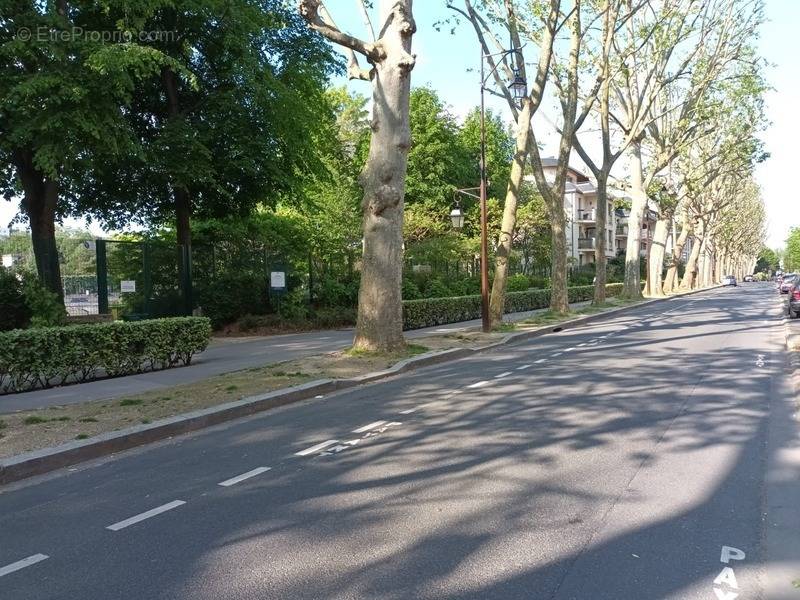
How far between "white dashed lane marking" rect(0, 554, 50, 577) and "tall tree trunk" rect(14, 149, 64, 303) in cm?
1406

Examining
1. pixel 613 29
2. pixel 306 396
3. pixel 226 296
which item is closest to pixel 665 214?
pixel 613 29

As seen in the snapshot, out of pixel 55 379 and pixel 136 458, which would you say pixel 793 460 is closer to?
pixel 136 458

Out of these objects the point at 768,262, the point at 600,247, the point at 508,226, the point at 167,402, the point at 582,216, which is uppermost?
the point at 582,216

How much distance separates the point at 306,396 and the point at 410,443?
348 cm

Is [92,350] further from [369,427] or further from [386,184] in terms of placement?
[386,184]

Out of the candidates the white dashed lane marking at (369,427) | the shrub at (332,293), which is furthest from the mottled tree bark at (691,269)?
the white dashed lane marking at (369,427)

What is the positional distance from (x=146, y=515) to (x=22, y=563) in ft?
2.98

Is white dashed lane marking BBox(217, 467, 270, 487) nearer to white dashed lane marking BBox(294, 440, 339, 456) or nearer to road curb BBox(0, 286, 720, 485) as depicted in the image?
white dashed lane marking BBox(294, 440, 339, 456)

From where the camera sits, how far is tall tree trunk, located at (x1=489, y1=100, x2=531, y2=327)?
1981cm

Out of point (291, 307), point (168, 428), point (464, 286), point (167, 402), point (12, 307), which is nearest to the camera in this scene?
point (168, 428)

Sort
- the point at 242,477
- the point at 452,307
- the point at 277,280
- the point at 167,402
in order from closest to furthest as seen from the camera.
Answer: the point at 242,477, the point at 167,402, the point at 277,280, the point at 452,307

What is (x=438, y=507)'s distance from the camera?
4.85 m

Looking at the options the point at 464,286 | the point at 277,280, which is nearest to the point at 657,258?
the point at 464,286

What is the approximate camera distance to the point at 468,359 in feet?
47.0
